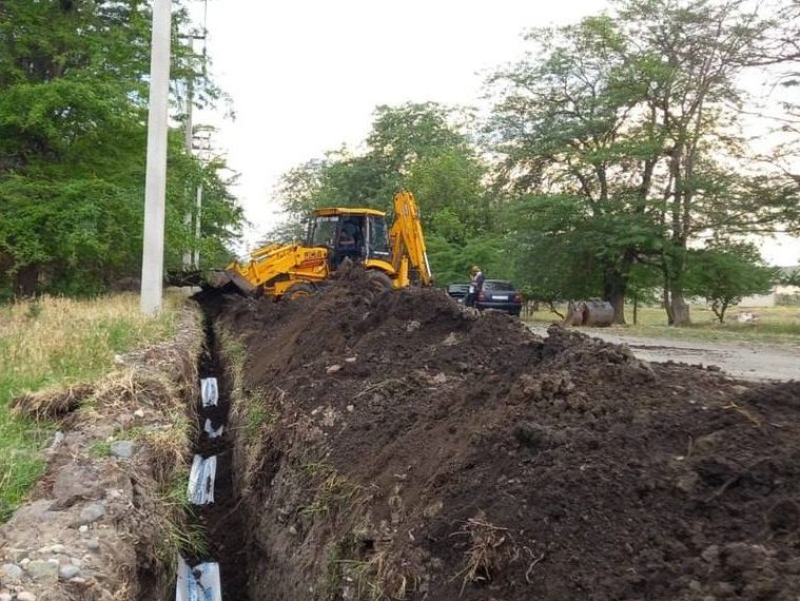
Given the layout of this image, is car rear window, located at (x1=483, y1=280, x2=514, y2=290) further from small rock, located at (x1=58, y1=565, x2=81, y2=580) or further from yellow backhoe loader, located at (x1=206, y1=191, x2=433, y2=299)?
small rock, located at (x1=58, y1=565, x2=81, y2=580)

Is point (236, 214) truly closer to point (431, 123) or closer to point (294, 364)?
point (294, 364)

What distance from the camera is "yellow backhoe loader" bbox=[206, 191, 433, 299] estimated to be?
18109 millimetres

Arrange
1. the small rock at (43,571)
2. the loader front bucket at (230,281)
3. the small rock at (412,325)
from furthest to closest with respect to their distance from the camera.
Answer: the loader front bucket at (230,281)
the small rock at (412,325)
the small rock at (43,571)

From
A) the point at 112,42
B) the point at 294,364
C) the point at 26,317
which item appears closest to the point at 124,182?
the point at 112,42

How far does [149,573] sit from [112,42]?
1738 centimetres

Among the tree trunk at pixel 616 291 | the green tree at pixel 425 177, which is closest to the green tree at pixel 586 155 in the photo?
the tree trunk at pixel 616 291

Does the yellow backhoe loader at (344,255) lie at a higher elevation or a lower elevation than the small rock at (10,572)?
higher

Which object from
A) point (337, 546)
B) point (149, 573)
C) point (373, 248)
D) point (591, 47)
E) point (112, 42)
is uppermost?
point (591, 47)

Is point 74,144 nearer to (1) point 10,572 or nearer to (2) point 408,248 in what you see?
(2) point 408,248

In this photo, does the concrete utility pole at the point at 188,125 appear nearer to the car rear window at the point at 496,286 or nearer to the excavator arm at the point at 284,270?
the excavator arm at the point at 284,270

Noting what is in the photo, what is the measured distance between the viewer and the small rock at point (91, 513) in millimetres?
4023

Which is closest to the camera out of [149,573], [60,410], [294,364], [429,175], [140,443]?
[149,573]

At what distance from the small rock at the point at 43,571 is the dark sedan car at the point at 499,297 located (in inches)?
856

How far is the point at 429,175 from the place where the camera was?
4397 cm
